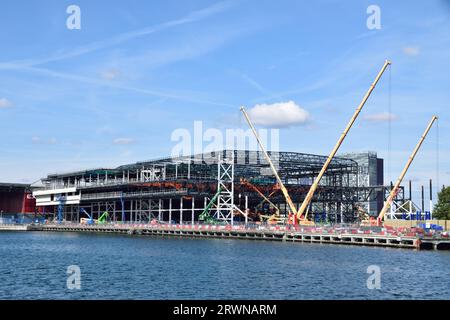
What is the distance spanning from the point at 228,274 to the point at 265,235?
60.2 m

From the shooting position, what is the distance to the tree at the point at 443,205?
466 feet

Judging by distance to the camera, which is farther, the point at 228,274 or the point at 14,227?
the point at 14,227

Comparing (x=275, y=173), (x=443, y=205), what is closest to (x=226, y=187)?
(x=275, y=173)

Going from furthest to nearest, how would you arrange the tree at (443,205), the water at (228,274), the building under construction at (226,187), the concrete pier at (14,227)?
the concrete pier at (14,227) < the building under construction at (226,187) < the tree at (443,205) < the water at (228,274)

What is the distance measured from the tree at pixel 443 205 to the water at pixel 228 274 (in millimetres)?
58982

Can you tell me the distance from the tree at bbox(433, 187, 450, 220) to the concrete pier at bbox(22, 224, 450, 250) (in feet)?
152

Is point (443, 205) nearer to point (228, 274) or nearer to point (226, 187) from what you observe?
point (226, 187)

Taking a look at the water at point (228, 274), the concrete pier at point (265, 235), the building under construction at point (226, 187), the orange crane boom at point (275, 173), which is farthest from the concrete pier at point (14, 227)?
the water at point (228, 274)

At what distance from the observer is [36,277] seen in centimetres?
5656

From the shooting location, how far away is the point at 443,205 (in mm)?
144375

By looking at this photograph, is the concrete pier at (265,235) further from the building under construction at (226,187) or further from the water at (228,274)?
the building under construction at (226,187)

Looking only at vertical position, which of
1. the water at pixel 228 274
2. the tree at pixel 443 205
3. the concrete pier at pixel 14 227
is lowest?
the concrete pier at pixel 14 227

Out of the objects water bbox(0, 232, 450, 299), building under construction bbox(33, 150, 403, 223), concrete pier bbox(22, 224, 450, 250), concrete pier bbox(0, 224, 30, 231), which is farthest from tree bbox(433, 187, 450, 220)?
concrete pier bbox(0, 224, 30, 231)

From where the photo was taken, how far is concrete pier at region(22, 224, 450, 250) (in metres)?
90.8
